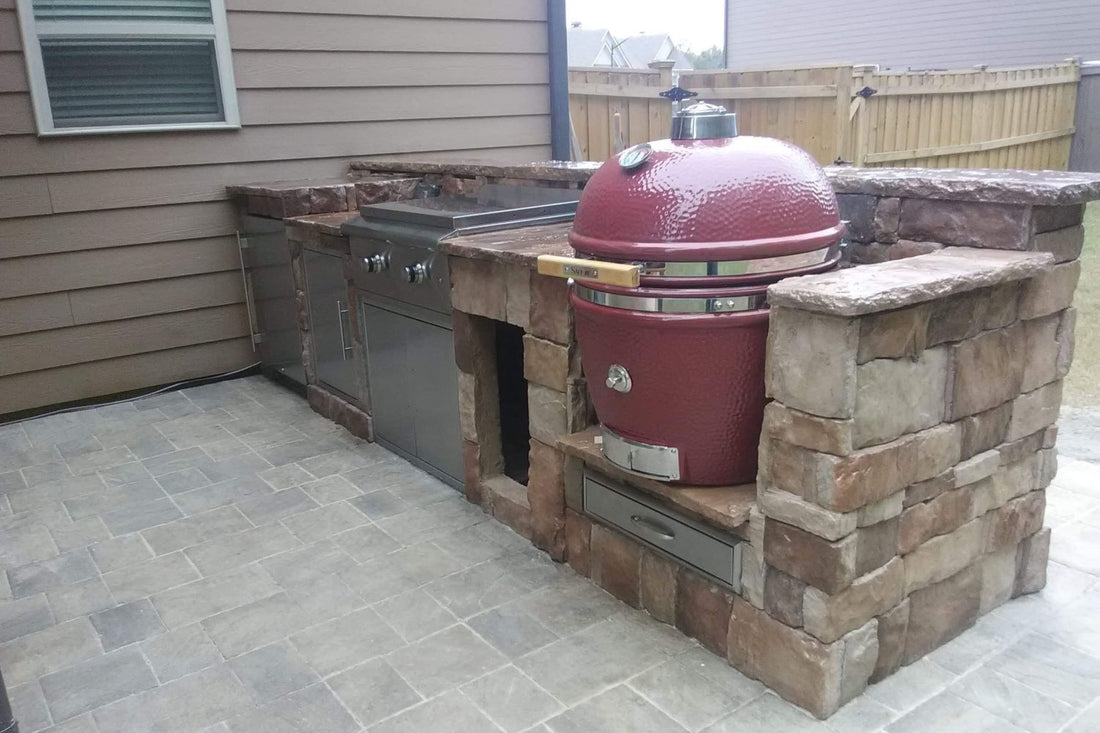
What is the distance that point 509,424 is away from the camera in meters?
3.36

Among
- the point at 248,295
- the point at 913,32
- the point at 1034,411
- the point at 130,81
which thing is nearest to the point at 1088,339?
the point at 1034,411

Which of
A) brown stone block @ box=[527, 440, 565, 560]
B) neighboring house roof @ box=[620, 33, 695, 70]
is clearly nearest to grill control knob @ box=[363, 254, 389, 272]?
brown stone block @ box=[527, 440, 565, 560]

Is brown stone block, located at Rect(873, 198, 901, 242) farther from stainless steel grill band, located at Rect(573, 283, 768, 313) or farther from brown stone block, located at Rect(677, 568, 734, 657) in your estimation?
brown stone block, located at Rect(677, 568, 734, 657)

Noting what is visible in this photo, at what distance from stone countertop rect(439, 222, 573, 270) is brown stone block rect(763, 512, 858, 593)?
3.26 feet

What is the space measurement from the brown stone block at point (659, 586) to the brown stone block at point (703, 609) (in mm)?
20

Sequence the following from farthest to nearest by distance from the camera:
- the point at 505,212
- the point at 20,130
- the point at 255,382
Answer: the point at 255,382 < the point at 20,130 < the point at 505,212

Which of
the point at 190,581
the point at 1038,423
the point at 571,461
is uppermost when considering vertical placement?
the point at 1038,423

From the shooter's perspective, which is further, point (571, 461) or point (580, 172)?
point (580, 172)

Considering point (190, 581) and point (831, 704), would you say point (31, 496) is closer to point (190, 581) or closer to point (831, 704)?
point (190, 581)

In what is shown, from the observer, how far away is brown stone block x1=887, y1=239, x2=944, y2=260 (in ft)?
7.23

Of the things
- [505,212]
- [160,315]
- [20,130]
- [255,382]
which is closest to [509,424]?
[505,212]

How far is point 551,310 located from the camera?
259cm

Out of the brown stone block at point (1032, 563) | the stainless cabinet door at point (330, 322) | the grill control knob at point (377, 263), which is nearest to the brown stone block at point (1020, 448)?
the brown stone block at point (1032, 563)

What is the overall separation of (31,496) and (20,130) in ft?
5.90
